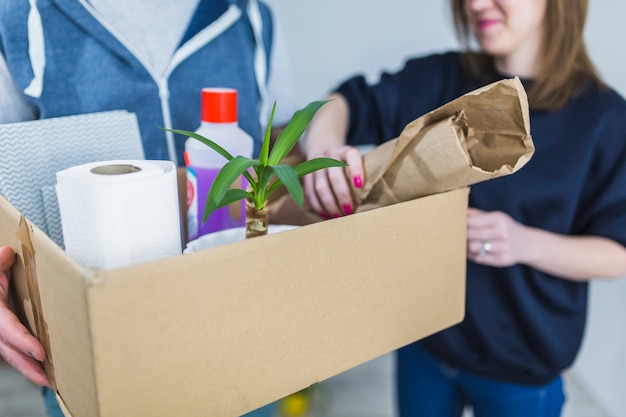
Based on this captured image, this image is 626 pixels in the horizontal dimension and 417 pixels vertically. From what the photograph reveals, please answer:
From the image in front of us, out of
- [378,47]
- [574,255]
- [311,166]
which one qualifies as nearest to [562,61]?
[574,255]

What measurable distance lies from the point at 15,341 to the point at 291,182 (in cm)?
30

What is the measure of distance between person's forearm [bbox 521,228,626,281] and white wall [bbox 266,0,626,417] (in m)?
0.64

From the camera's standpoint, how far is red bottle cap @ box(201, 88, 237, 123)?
A: 24.6 inches

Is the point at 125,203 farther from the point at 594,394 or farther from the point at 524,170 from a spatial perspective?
the point at 594,394

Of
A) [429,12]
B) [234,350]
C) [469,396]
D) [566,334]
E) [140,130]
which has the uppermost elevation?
[429,12]

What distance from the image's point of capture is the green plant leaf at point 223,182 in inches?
18.1

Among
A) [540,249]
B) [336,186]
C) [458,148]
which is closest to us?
[458,148]

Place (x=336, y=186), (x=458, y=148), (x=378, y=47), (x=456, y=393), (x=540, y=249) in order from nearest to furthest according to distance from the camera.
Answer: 1. (x=458, y=148)
2. (x=336, y=186)
3. (x=540, y=249)
4. (x=456, y=393)
5. (x=378, y=47)

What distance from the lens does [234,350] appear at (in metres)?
0.47

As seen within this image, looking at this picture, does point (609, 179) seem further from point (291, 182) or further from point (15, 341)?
point (15, 341)

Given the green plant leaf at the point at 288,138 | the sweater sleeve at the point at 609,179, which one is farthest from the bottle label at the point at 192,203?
the sweater sleeve at the point at 609,179

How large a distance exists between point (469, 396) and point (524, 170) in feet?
1.32

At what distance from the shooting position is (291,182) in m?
0.47

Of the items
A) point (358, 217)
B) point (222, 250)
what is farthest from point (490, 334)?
point (222, 250)
